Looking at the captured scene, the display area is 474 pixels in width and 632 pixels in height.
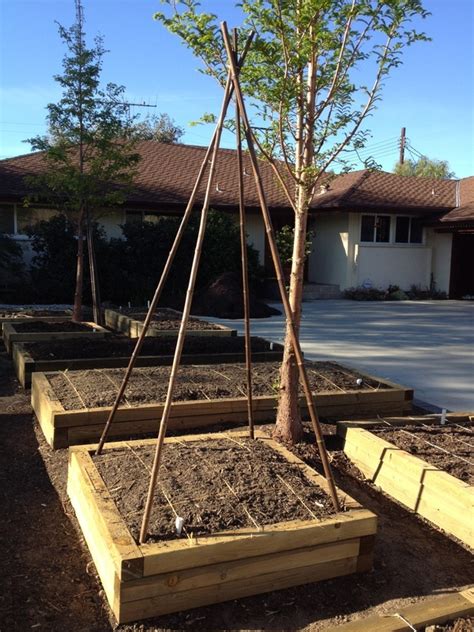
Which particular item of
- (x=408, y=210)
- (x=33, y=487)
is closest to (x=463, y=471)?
(x=33, y=487)

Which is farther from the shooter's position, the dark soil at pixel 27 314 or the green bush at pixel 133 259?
the green bush at pixel 133 259

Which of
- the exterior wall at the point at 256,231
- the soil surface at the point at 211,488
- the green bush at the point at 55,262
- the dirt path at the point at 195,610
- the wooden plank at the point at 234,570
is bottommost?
the dirt path at the point at 195,610

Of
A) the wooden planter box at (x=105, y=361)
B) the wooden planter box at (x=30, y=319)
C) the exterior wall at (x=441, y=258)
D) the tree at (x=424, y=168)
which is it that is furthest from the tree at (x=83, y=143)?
the tree at (x=424, y=168)

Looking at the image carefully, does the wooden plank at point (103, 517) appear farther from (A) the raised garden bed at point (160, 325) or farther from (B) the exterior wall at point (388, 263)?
(B) the exterior wall at point (388, 263)

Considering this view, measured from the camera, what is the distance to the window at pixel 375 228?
805 inches

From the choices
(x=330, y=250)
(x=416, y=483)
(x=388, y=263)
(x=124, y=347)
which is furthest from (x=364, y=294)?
(x=416, y=483)

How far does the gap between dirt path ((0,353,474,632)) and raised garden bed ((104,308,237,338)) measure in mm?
4833

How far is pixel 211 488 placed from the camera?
314 cm

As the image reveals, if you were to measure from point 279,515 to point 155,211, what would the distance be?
1635 cm

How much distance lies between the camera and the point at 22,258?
1662 cm

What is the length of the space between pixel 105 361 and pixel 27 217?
11.9 meters

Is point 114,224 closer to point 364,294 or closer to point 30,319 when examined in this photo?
point 30,319

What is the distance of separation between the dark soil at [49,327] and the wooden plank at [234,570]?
7.02 metres

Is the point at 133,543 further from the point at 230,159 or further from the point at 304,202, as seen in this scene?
the point at 230,159
